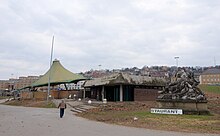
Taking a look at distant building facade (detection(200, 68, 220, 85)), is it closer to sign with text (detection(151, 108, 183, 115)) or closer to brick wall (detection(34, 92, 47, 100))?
brick wall (detection(34, 92, 47, 100))

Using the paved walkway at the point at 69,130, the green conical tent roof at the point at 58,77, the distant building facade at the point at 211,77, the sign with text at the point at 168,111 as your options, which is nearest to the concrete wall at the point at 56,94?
the green conical tent roof at the point at 58,77

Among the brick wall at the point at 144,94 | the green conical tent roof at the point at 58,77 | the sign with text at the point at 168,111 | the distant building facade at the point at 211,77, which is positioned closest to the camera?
the sign with text at the point at 168,111

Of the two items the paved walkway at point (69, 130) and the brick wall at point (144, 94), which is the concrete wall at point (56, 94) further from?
the paved walkway at point (69, 130)

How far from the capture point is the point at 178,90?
20.9 meters

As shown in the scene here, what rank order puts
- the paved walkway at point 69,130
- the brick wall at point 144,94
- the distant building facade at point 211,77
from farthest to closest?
the distant building facade at point 211,77, the brick wall at point 144,94, the paved walkway at point 69,130

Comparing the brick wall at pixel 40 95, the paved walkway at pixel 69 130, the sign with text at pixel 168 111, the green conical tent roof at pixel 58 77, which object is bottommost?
the paved walkway at pixel 69 130

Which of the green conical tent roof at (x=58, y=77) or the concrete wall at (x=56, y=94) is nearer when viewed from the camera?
the concrete wall at (x=56, y=94)

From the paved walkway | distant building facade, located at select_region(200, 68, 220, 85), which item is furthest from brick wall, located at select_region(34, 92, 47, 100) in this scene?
distant building facade, located at select_region(200, 68, 220, 85)

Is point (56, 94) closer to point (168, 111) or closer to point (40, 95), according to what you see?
point (40, 95)

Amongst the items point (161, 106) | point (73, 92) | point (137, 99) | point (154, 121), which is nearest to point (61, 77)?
point (73, 92)


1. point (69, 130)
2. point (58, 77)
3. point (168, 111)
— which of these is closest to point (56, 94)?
point (58, 77)

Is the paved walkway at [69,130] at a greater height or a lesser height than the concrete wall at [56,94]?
lesser

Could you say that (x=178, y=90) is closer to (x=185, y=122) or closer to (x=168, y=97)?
(x=168, y=97)

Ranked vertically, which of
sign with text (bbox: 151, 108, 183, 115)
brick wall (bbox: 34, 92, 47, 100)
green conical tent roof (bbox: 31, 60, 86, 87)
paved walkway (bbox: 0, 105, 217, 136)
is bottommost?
paved walkway (bbox: 0, 105, 217, 136)
